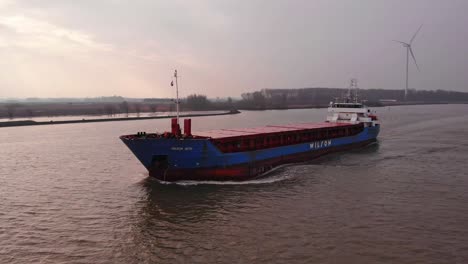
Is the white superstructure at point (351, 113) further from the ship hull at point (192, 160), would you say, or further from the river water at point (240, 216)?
the ship hull at point (192, 160)

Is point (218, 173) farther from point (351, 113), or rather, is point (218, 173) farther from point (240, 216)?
point (351, 113)

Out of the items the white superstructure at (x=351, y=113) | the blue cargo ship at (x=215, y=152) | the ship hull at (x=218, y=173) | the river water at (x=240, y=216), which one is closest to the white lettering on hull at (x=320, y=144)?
the blue cargo ship at (x=215, y=152)

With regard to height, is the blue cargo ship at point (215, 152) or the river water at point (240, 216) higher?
the blue cargo ship at point (215, 152)

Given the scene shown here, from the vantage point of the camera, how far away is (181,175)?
65.6 feet

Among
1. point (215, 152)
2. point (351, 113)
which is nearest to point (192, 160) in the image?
point (215, 152)

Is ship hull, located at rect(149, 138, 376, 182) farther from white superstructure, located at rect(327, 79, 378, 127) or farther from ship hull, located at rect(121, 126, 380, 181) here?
white superstructure, located at rect(327, 79, 378, 127)

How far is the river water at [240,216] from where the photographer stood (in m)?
11.7

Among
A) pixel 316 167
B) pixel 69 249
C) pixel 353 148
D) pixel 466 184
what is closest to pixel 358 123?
pixel 353 148

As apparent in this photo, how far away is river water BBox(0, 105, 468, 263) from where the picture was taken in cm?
1173

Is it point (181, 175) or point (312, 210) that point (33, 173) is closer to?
point (181, 175)

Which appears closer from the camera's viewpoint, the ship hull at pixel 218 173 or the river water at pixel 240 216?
the river water at pixel 240 216

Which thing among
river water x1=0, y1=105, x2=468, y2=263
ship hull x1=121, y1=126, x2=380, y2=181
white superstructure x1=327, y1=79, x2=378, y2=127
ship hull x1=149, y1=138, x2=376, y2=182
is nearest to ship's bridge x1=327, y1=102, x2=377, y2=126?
white superstructure x1=327, y1=79, x2=378, y2=127

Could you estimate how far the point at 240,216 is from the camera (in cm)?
1519

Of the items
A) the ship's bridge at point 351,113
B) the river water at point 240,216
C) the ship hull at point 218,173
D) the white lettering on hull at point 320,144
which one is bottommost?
the river water at point 240,216
